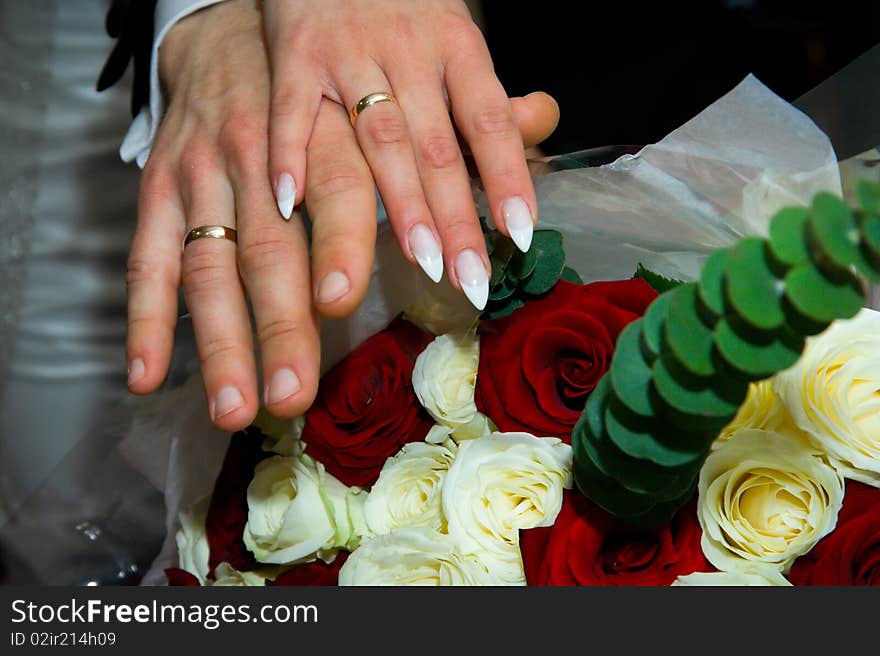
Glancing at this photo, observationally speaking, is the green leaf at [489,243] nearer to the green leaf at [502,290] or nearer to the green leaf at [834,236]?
the green leaf at [502,290]

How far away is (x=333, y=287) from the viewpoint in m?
0.54

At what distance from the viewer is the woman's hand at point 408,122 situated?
22.0 inches

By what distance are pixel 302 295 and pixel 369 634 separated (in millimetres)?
256

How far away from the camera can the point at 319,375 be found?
1.87ft

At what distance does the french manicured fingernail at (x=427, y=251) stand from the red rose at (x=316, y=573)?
0.19 metres

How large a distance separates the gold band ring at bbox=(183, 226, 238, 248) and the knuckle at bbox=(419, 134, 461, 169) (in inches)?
6.1

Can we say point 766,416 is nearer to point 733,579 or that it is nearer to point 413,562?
point 733,579

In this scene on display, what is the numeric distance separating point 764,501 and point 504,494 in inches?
5.3

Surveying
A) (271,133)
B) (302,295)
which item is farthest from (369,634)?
(271,133)

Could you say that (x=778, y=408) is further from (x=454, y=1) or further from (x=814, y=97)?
(x=454, y=1)

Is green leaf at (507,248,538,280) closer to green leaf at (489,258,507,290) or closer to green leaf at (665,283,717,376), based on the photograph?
green leaf at (489,258,507,290)

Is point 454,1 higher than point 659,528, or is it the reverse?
point 454,1

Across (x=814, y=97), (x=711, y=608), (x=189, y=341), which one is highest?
(x=814, y=97)

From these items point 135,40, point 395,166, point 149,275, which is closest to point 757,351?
point 395,166
